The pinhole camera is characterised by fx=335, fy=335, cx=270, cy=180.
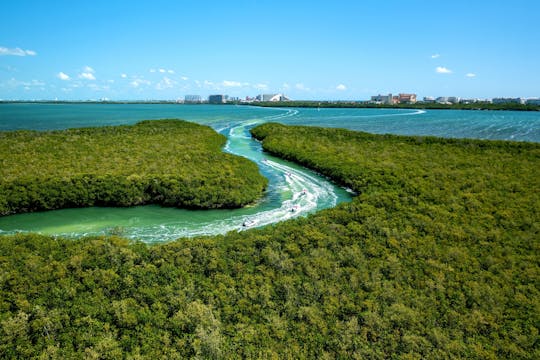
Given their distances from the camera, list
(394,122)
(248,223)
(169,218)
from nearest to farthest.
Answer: (248,223)
(169,218)
(394,122)

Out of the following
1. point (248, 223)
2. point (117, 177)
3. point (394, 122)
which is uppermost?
point (394, 122)

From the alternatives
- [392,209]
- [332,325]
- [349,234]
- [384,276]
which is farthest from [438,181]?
[332,325]

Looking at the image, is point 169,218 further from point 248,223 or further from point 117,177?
point 117,177

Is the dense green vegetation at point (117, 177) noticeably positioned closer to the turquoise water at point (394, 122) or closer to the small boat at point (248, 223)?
the small boat at point (248, 223)

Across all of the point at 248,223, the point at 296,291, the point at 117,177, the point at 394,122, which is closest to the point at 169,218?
the point at 248,223

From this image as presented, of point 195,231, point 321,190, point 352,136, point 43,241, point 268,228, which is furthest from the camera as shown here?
point 352,136

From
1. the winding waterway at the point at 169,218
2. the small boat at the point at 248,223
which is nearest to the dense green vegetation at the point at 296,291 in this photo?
the small boat at the point at 248,223

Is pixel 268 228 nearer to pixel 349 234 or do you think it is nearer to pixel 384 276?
pixel 349 234
